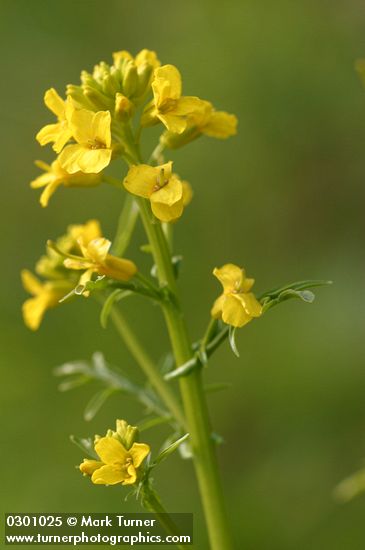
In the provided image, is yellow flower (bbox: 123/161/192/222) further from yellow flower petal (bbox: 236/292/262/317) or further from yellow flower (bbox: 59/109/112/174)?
yellow flower petal (bbox: 236/292/262/317)

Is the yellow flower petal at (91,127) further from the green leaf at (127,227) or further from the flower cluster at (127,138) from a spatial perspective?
the green leaf at (127,227)

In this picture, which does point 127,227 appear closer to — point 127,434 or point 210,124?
point 210,124

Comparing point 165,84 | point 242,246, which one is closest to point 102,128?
point 165,84

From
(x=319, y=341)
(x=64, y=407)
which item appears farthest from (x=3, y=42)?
(x=319, y=341)

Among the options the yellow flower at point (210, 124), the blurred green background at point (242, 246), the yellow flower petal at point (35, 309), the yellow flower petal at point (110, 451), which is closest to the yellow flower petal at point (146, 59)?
the yellow flower at point (210, 124)

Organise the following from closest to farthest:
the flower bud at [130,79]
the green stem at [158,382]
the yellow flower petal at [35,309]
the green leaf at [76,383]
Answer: the flower bud at [130,79]
the green stem at [158,382]
the green leaf at [76,383]
the yellow flower petal at [35,309]

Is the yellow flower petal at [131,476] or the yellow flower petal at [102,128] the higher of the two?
the yellow flower petal at [102,128]

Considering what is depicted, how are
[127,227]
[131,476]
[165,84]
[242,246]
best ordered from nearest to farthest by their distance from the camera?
[131,476] → [165,84] → [127,227] → [242,246]
